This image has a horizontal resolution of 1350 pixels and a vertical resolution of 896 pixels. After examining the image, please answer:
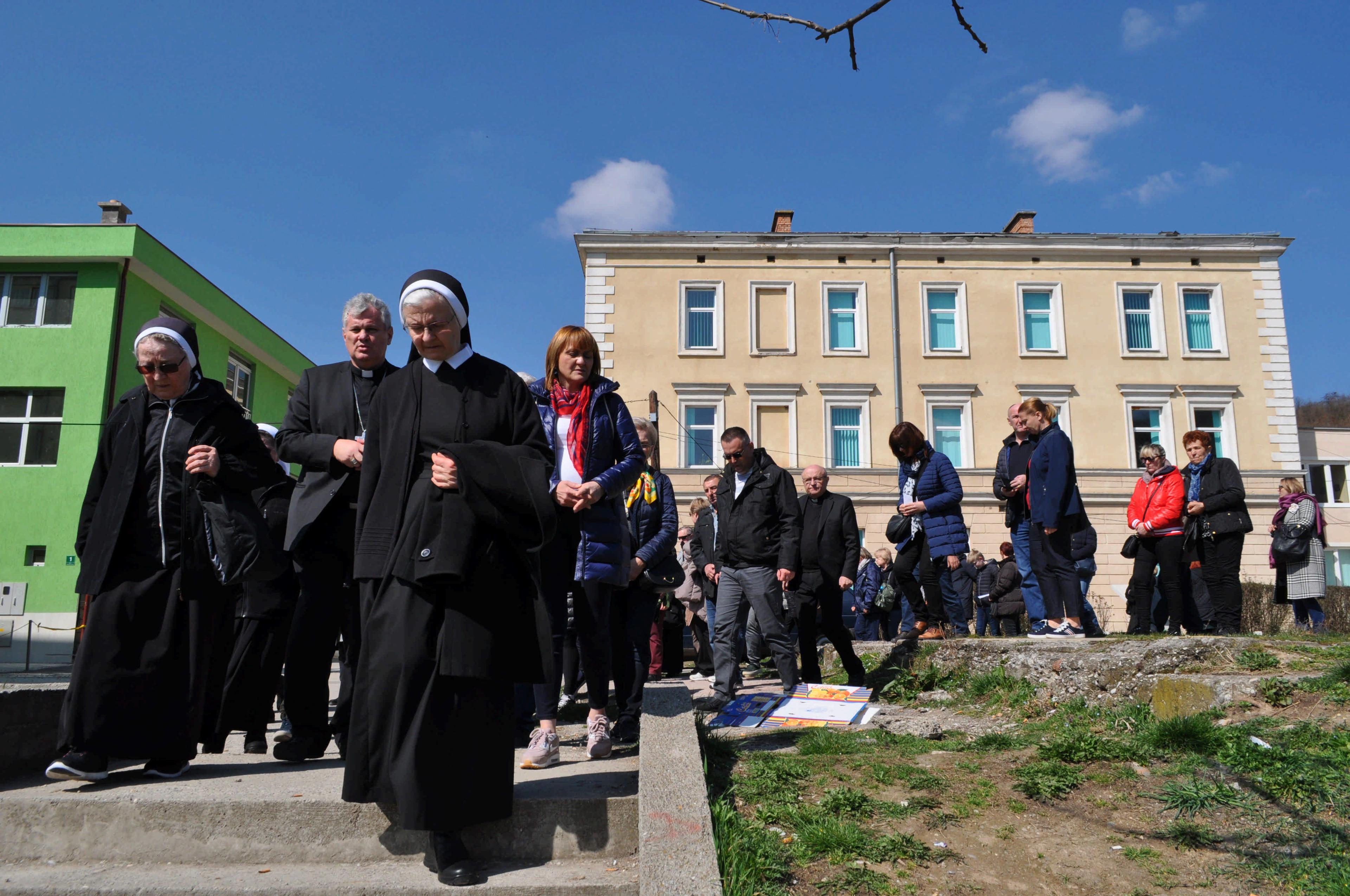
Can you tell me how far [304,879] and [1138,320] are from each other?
109 feet

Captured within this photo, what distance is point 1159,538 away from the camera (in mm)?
8328

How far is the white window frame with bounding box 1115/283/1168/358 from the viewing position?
30656 millimetres

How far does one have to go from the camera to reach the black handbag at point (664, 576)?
5520 millimetres

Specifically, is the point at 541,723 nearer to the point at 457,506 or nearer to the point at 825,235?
the point at 457,506

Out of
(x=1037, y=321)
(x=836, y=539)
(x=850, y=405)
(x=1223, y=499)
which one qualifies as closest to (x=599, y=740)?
(x=836, y=539)

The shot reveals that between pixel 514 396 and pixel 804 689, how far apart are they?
388cm

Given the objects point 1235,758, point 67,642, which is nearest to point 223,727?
point 1235,758

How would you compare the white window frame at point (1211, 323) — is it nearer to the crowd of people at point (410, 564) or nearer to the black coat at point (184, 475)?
the crowd of people at point (410, 564)

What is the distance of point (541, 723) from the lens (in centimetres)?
428

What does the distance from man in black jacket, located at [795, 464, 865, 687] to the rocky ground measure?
4.99 feet

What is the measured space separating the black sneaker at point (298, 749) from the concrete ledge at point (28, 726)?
91 cm

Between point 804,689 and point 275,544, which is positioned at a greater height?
point 275,544

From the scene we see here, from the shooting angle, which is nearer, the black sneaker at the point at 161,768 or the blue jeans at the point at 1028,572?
the black sneaker at the point at 161,768

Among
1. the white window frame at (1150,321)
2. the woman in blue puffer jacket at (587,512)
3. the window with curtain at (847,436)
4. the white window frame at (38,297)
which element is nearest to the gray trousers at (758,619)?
the woman in blue puffer jacket at (587,512)
